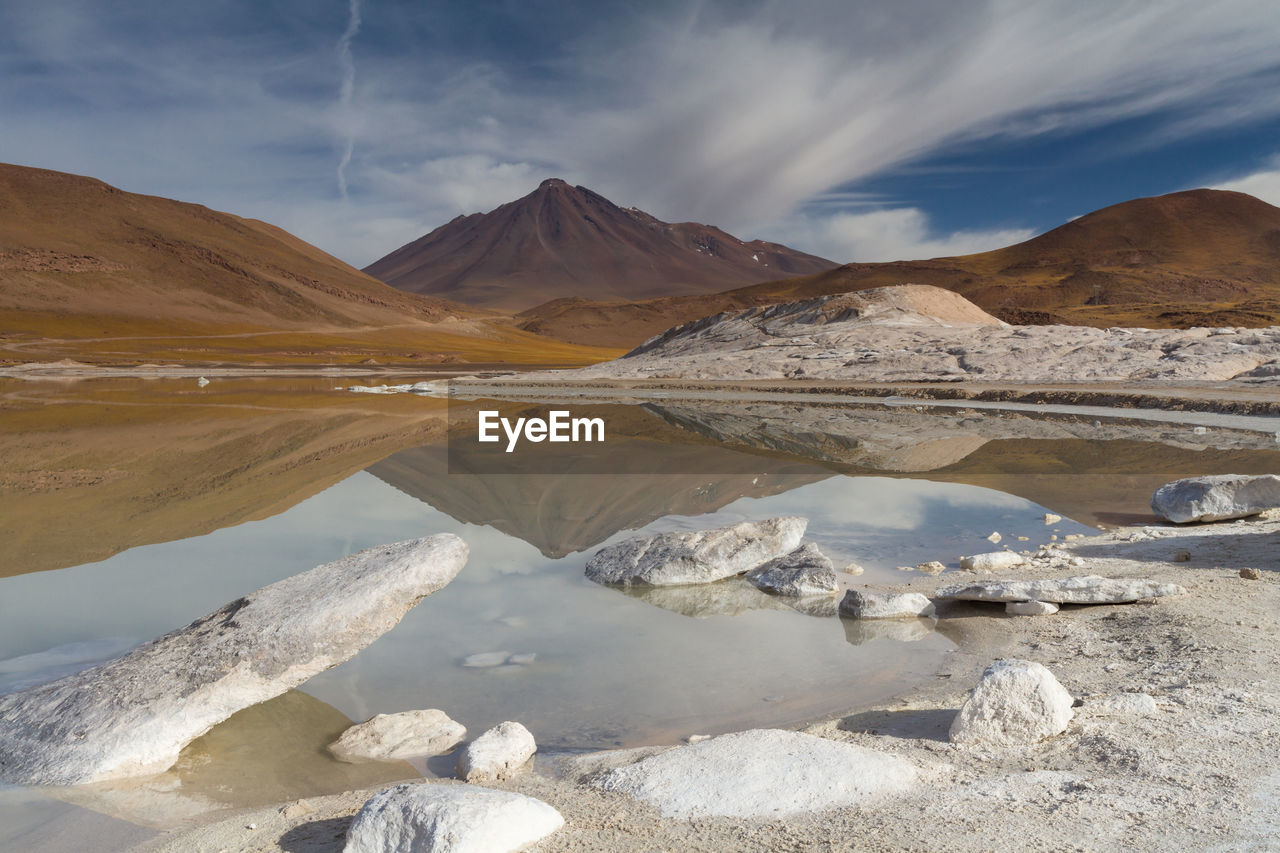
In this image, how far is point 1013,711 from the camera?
12.0 feet

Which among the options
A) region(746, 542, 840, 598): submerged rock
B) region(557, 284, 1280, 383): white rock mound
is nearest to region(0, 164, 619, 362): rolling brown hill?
region(557, 284, 1280, 383): white rock mound

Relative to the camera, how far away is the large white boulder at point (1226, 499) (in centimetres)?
826

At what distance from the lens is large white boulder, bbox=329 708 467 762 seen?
396 centimetres

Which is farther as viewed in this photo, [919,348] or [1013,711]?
[919,348]

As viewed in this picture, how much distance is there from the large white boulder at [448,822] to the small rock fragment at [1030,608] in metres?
4.12

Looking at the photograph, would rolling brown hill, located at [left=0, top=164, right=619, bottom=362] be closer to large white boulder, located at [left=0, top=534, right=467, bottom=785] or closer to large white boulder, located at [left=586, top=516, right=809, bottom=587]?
large white boulder, located at [left=586, top=516, right=809, bottom=587]

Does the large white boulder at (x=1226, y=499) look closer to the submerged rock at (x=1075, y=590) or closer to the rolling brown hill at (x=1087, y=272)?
the submerged rock at (x=1075, y=590)

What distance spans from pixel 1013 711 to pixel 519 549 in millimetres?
5091

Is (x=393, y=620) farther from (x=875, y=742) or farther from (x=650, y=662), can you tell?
(x=875, y=742)

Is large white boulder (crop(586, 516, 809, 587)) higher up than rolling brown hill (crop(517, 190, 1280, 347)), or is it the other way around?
rolling brown hill (crop(517, 190, 1280, 347))

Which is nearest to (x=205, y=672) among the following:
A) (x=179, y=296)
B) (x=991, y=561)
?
(x=991, y=561)

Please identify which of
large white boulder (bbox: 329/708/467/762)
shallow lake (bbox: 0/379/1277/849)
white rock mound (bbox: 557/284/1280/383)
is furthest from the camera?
white rock mound (bbox: 557/284/1280/383)

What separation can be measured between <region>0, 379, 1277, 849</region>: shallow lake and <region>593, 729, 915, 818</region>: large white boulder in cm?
68

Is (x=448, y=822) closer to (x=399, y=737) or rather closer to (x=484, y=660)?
(x=399, y=737)
